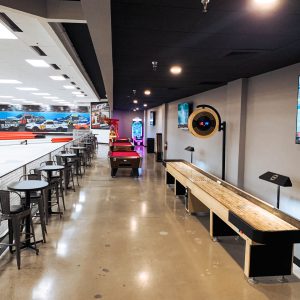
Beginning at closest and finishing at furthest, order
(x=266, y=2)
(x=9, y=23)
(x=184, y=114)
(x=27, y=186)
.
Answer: (x=266, y=2)
(x=27, y=186)
(x=9, y=23)
(x=184, y=114)

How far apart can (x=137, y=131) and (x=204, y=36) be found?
60.3 ft

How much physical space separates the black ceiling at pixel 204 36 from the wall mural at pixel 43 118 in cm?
1888

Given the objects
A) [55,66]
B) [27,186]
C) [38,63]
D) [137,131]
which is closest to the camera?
[27,186]

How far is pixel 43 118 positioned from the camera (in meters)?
23.6

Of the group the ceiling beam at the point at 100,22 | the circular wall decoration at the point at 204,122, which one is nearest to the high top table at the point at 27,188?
the ceiling beam at the point at 100,22

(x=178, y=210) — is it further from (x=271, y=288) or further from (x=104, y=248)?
(x=271, y=288)

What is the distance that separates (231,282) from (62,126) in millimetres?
22167

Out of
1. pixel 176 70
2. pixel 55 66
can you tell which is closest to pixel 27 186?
pixel 176 70

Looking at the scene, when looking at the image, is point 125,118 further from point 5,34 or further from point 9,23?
point 9,23

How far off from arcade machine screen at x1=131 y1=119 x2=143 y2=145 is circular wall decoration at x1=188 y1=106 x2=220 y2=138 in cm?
1578

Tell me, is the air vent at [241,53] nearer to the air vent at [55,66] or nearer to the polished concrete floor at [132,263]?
the polished concrete floor at [132,263]

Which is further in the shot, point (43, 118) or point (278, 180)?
point (43, 118)

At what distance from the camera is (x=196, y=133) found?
5.64 m

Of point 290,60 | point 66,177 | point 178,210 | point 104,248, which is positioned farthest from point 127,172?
point 290,60
